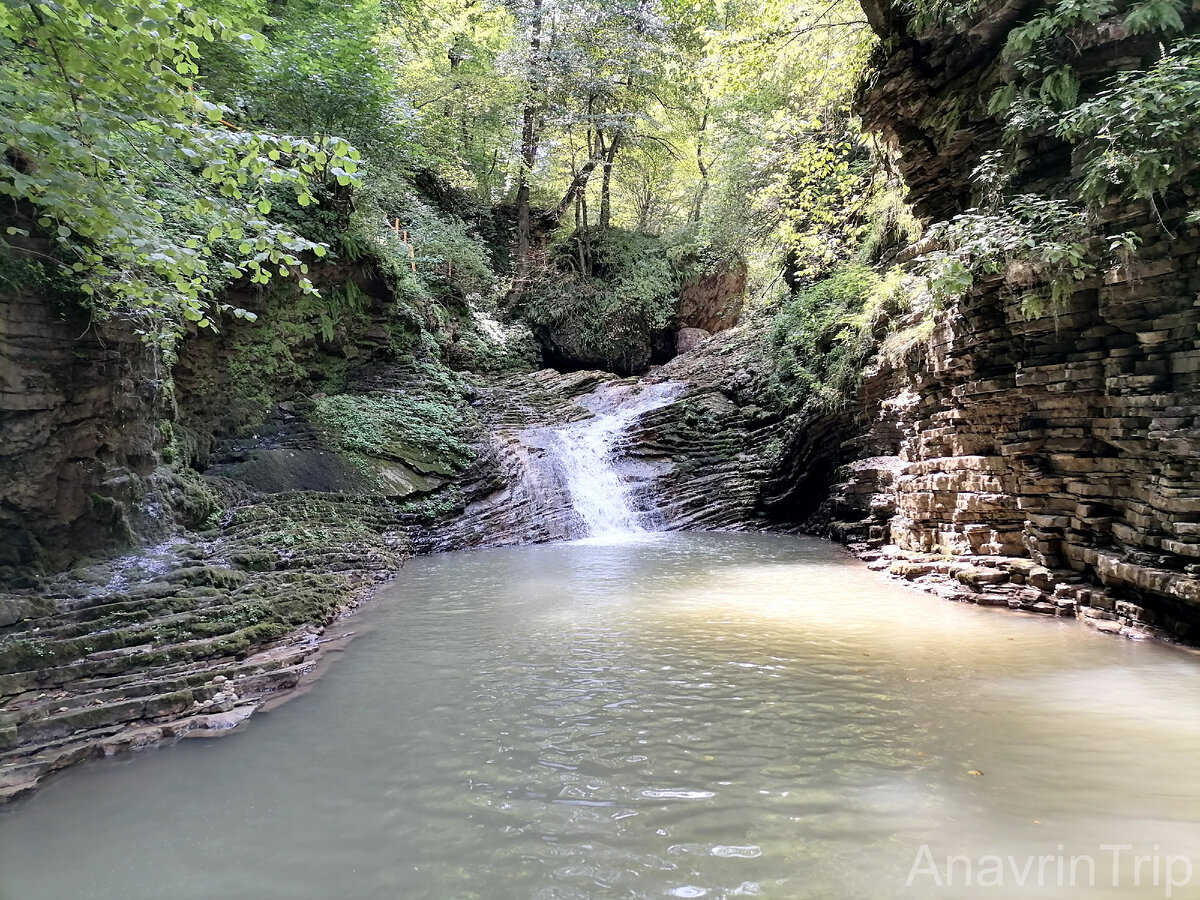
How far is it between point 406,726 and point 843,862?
275 centimetres

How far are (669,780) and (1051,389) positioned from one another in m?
6.10

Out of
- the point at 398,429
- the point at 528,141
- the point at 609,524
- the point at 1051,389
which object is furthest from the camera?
the point at 528,141

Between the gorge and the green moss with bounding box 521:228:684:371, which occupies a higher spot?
the green moss with bounding box 521:228:684:371

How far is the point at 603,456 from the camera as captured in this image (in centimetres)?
1581

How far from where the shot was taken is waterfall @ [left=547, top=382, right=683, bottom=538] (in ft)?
46.4

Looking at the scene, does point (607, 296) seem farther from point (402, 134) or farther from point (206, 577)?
point (206, 577)

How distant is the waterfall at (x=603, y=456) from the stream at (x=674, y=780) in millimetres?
8097

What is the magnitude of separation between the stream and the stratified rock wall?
3.31 feet

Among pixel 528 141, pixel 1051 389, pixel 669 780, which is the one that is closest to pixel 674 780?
pixel 669 780

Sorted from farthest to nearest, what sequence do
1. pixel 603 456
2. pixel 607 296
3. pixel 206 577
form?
pixel 607 296
pixel 603 456
pixel 206 577

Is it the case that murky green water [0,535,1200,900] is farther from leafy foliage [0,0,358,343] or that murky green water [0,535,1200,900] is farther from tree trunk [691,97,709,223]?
tree trunk [691,97,709,223]

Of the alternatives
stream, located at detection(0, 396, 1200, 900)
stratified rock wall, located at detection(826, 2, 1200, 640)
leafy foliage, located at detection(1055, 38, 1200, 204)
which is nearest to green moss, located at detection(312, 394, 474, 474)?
stream, located at detection(0, 396, 1200, 900)

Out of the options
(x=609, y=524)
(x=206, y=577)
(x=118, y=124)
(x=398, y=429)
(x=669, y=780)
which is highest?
(x=118, y=124)

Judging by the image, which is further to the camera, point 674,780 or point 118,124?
point 118,124
